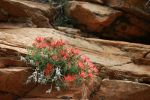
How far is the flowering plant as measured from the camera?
6.65 m

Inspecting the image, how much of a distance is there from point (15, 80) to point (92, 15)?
3189mm

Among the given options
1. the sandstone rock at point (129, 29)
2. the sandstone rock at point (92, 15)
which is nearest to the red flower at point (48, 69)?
the sandstone rock at point (92, 15)

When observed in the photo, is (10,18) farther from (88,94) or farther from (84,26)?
(88,94)

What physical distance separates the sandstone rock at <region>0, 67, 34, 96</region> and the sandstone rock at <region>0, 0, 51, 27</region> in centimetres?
217

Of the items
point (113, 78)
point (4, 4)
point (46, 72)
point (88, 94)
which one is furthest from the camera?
point (4, 4)

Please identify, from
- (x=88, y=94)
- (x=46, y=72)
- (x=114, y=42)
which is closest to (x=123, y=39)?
(x=114, y=42)

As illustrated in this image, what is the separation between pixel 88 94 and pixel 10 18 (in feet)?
9.54

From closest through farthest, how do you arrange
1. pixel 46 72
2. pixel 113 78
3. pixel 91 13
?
pixel 46 72 < pixel 113 78 < pixel 91 13

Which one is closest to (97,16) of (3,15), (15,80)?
(3,15)

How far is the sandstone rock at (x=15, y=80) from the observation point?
22.0 feet

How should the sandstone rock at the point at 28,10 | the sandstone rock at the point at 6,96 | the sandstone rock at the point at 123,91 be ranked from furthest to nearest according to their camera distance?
1. the sandstone rock at the point at 28,10
2. the sandstone rock at the point at 123,91
3. the sandstone rock at the point at 6,96

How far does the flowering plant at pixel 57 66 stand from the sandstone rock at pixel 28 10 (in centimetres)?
188

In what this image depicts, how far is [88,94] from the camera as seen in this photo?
284 inches

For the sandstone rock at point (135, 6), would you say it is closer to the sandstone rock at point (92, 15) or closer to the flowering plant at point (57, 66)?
the sandstone rock at point (92, 15)
